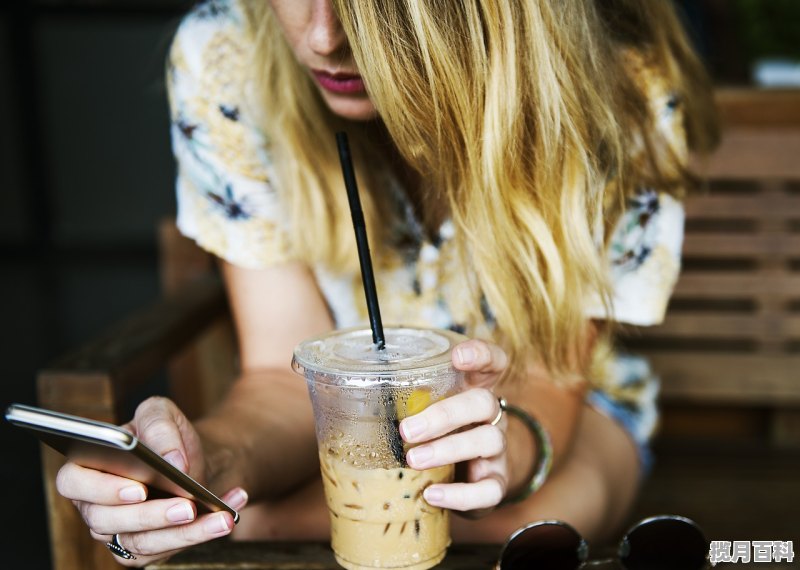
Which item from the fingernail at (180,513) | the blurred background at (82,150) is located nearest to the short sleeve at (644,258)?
the fingernail at (180,513)

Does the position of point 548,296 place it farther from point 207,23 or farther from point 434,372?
point 207,23

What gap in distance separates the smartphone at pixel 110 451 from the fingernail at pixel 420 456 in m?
0.19

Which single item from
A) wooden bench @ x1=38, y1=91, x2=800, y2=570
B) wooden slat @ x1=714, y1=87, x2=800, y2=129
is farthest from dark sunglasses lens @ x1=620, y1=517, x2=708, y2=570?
wooden slat @ x1=714, y1=87, x2=800, y2=129

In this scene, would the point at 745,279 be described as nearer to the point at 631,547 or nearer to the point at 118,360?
the point at 631,547

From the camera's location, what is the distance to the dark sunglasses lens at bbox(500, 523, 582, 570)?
945 mm

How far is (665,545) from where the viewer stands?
0.97m

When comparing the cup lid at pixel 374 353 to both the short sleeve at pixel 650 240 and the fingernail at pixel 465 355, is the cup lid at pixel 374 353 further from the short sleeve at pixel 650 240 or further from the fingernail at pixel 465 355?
the short sleeve at pixel 650 240

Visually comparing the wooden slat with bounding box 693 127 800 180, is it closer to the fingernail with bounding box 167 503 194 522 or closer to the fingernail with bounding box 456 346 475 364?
the fingernail with bounding box 456 346 475 364

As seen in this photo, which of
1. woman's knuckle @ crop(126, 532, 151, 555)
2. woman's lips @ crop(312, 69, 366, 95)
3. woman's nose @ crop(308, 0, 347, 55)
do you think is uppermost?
woman's nose @ crop(308, 0, 347, 55)

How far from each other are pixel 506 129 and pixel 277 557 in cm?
57

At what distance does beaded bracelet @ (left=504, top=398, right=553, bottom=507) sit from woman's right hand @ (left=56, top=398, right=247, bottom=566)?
18.2 inches

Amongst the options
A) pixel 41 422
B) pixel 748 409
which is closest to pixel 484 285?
pixel 41 422

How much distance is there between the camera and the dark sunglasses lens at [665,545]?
3.16ft

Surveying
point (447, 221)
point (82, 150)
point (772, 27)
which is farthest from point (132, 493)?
point (82, 150)
